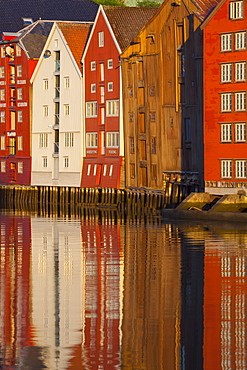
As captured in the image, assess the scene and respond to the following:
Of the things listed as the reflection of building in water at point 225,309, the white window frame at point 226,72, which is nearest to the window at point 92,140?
the white window frame at point 226,72

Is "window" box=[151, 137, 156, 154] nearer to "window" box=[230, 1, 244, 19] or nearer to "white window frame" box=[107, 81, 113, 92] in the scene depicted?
"white window frame" box=[107, 81, 113, 92]

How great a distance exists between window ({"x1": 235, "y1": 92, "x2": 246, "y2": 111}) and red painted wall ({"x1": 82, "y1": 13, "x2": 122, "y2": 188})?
70.9 ft

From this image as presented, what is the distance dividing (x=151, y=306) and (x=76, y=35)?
71937mm

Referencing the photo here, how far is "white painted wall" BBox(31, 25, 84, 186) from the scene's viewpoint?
9912cm

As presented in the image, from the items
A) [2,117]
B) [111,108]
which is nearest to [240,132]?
[111,108]

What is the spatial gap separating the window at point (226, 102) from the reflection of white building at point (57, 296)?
20.2 meters

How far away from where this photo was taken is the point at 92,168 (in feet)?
317

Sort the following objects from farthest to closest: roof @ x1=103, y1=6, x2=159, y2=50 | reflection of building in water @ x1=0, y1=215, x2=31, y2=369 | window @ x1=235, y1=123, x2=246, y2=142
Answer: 1. roof @ x1=103, y1=6, x2=159, y2=50
2. window @ x1=235, y1=123, x2=246, y2=142
3. reflection of building in water @ x1=0, y1=215, x2=31, y2=369

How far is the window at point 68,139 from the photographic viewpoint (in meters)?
100

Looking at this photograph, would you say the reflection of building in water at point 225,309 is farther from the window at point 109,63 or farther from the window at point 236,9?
the window at point 109,63

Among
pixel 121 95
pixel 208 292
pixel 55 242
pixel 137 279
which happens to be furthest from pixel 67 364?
pixel 121 95

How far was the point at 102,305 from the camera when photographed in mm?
30641

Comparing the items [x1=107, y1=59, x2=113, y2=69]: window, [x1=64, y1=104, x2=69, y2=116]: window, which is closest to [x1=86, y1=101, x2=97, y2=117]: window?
[x1=64, y1=104, x2=69, y2=116]: window

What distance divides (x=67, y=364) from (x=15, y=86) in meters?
90.3
